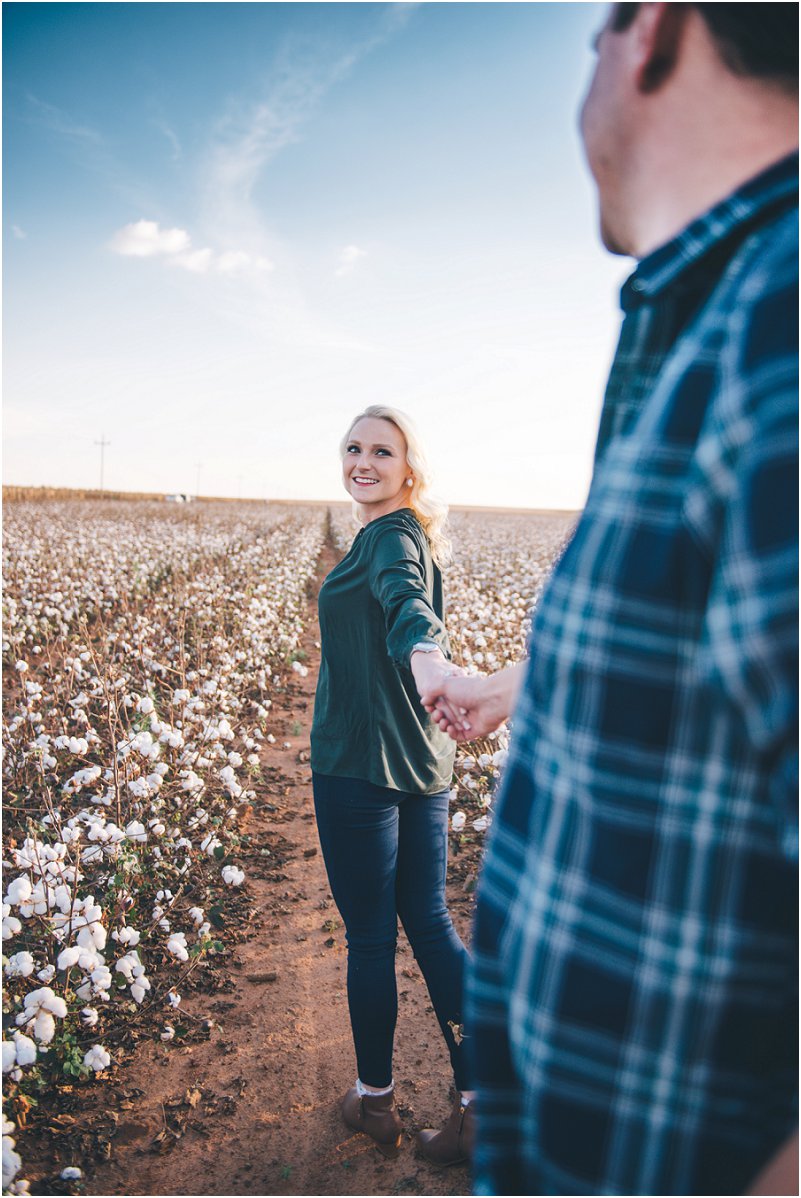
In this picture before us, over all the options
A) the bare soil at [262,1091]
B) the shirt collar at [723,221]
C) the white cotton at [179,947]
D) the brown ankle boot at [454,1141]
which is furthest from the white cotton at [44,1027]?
the shirt collar at [723,221]

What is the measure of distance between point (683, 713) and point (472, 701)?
46.6 inches

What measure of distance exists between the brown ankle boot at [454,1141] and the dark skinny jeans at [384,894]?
6.3 inches

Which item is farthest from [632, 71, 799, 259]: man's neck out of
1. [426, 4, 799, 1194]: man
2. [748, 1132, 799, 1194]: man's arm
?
[748, 1132, 799, 1194]: man's arm

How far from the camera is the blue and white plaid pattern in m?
0.67

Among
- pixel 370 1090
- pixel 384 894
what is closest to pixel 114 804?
pixel 370 1090

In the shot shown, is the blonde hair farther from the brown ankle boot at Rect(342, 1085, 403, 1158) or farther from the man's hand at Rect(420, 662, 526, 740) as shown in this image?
the brown ankle boot at Rect(342, 1085, 403, 1158)

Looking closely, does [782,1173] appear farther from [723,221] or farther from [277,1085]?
[277,1085]

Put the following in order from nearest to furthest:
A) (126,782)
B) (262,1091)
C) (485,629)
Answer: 1. (262,1091)
2. (126,782)
3. (485,629)

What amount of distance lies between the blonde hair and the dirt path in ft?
7.39

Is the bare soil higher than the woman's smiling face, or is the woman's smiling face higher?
the woman's smiling face

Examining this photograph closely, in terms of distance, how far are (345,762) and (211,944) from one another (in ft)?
6.15

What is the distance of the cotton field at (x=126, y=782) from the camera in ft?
10.00

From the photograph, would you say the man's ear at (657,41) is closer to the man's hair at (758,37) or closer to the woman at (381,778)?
the man's hair at (758,37)

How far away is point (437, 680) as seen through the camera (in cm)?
200
